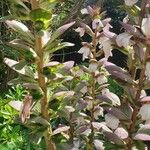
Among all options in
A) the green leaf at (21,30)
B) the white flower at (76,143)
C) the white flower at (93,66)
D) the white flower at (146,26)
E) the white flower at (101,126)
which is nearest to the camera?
the white flower at (146,26)

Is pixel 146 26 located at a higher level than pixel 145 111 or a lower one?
higher

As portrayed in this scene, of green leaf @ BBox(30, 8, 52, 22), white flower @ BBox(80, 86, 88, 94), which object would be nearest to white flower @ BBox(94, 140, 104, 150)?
white flower @ BBox(80, 86, 88, 94)

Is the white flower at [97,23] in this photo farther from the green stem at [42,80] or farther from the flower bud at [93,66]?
the green stem at [42,80]

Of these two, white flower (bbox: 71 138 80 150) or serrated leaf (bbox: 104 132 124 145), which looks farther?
white flower (bbox: 71 138 80 150)

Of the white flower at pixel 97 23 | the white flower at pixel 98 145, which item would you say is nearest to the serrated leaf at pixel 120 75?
the white flower at pixel 98 145

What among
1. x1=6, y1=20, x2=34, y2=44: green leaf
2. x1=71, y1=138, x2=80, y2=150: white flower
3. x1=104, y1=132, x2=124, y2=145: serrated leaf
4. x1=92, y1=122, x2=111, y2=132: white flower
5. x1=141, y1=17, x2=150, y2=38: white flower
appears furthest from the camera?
x1=71, y1=138, x2=80, y2=150: white flower

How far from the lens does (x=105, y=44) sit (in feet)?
5.72

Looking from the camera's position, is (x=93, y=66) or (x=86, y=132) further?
(x=93, y=66)

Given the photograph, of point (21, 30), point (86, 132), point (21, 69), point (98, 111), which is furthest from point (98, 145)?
point (21, 30)

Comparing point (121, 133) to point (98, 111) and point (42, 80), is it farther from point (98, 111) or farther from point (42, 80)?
point (98, 111)

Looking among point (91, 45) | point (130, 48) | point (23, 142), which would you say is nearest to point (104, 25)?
point (91, 45)

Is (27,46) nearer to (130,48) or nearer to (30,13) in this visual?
(30,13)

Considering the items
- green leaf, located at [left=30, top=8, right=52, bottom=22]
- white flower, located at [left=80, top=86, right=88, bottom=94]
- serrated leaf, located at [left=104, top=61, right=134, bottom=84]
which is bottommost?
white flower, located at [left=80, top=86, right=88, bottom=94]

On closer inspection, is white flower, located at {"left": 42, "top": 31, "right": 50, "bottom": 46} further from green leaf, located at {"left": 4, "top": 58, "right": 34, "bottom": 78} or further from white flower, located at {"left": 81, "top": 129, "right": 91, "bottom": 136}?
white flower, located at {"left": 81, "top": 129, "right": 91, "bottom": 136}
